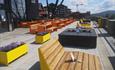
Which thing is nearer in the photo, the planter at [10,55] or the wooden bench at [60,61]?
the wooden bench at [60,61]

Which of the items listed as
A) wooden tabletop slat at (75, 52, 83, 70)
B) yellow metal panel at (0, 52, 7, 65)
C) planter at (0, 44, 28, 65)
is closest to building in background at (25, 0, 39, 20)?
planter at (0, 44, 28, 65)

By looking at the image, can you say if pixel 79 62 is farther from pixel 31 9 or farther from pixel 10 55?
pixel 31 9

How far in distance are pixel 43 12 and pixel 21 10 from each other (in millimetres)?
9950

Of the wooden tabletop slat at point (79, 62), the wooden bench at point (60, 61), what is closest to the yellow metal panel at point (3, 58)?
the wooden bench at point (60, 61)

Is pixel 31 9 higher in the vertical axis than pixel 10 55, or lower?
higher

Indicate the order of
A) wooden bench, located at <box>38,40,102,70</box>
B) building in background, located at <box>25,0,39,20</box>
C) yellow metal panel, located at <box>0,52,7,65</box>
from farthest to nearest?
building in background, located at <box>25,0,39,20</box>
yellow metal panel, located at <box>0,52,7,65</box>
wooden bench, located at <box>38,40,102,70</box>

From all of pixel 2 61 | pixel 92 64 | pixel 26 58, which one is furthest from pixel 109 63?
pixel 2 61

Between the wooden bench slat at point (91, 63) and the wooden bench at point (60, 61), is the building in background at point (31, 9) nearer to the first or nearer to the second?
the wooden bench slat at point (91, 63)

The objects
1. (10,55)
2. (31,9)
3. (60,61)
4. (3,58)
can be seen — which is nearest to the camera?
(60,61)

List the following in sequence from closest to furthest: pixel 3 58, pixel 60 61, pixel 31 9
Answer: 1. pixel 60 61
2. pixel 3 58
3. pixel 31 9

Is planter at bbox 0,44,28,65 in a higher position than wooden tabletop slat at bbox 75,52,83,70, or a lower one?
lower

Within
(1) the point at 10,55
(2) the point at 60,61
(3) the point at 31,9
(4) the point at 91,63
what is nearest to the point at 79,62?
(4) the point at 91,63

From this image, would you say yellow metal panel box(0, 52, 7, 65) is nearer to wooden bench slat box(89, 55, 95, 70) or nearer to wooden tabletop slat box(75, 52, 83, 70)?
wooden tabletop slat box(75, 52, 83, 70)

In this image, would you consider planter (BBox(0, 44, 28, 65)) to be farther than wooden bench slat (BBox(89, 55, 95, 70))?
Yes
